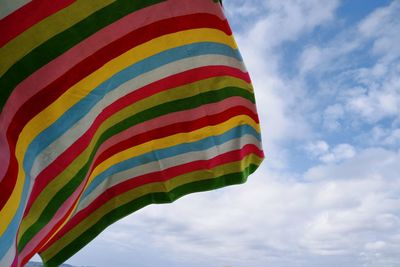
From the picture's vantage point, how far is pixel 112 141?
3.50 meters

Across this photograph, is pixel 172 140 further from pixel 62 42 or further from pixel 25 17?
pixel 25 17

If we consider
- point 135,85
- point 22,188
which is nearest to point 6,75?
point 22,188

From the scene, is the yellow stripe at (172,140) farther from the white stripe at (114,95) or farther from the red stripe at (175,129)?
the white stripe at (114,95)

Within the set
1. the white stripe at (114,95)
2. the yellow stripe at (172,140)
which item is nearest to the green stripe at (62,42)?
the white stripe at (114,95)

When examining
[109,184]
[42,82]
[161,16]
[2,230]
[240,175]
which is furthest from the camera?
[240,175]

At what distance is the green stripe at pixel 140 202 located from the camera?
381 centimetres

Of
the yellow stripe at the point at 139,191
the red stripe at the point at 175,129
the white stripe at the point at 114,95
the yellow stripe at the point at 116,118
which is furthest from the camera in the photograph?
the yellow stripe at the point at 139,191

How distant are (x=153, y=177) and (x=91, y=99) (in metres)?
1.29

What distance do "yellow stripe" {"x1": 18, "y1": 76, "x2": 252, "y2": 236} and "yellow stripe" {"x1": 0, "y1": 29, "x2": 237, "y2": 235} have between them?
0.38 metres

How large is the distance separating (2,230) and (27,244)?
2.77 feet

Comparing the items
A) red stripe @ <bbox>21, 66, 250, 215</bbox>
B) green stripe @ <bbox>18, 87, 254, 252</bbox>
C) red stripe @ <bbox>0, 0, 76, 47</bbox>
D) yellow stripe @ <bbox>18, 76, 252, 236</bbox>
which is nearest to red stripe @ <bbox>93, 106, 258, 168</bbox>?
green stripe @ <bbox>18, 87, 254, 252</bbox>

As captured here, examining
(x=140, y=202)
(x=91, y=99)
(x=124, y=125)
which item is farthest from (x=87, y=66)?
(x=140, y=202)

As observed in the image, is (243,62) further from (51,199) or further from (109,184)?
(51,199)

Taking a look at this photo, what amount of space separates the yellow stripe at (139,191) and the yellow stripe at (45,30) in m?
1.80
